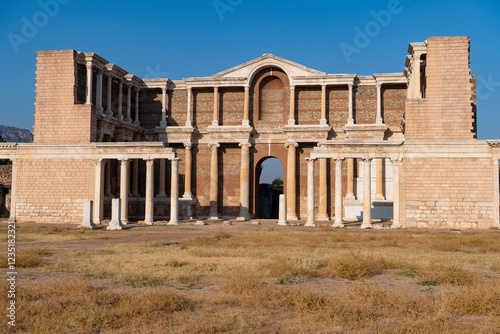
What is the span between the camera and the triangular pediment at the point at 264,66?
3716cm

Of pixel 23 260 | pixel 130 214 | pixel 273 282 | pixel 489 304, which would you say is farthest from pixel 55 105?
pixel 489 304

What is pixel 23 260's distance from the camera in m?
13.0

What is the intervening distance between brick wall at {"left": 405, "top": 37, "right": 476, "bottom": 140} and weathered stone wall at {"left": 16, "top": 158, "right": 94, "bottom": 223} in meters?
20.0

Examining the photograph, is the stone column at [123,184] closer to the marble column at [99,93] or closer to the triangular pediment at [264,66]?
the marble column at [99,93]

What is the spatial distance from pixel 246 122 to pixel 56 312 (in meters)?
→ 30.2

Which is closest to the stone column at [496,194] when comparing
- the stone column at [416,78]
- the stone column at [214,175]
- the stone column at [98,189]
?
the stone column at [416,78]

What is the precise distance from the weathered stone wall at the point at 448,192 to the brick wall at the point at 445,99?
6.11ft

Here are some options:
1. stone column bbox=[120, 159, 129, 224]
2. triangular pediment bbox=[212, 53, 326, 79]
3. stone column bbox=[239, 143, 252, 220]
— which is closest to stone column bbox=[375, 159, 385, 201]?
triangular pediment bbox=[212, 53, 326, 79]

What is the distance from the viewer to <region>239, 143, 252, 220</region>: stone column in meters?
36.2

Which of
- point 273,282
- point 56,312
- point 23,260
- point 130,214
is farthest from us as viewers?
point 130,214

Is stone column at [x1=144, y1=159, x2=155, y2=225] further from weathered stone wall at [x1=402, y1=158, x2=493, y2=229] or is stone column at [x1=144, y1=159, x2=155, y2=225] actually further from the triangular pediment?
weathered stone wall at [x1=402, y1=158, x2=493, y2=229]

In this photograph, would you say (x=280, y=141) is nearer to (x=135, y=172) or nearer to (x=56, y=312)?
(x=135, y=172)

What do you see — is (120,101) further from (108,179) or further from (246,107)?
(246,107)

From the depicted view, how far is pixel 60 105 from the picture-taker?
32.2m
